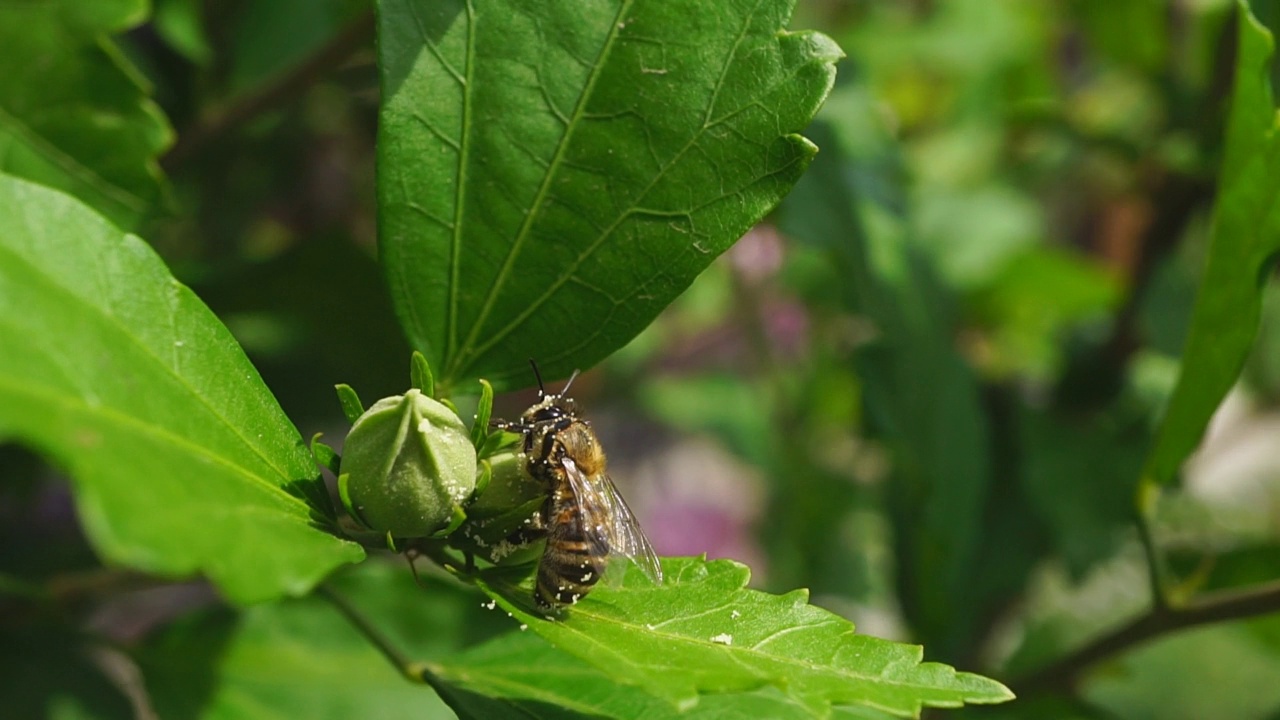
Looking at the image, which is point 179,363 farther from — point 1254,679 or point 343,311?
point 1254,679

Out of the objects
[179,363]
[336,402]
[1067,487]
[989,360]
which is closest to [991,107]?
[989,360]

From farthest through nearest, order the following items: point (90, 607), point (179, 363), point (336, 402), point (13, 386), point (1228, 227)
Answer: point (336, 402), point (90, 607), point (1228, 227), point (179, 363), point (13, 386)

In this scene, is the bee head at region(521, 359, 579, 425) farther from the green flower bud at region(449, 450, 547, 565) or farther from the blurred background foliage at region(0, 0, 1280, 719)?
the blurred background foliage at region(0, 0, 1280, 719)

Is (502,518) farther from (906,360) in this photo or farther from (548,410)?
(906,360)

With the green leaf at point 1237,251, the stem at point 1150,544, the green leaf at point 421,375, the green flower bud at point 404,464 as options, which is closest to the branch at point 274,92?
the green leaf at point 421,375

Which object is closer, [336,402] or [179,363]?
[179,363]

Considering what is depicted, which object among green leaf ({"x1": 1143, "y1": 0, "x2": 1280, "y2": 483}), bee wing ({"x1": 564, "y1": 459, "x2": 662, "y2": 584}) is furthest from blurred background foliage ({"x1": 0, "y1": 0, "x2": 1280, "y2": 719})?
bee wing ({"x1": 564, "y1": 459, "x2": 662, "y2": 584})

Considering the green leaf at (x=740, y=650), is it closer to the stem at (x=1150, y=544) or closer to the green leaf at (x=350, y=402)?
the green leaf at (x=350, y=402)
